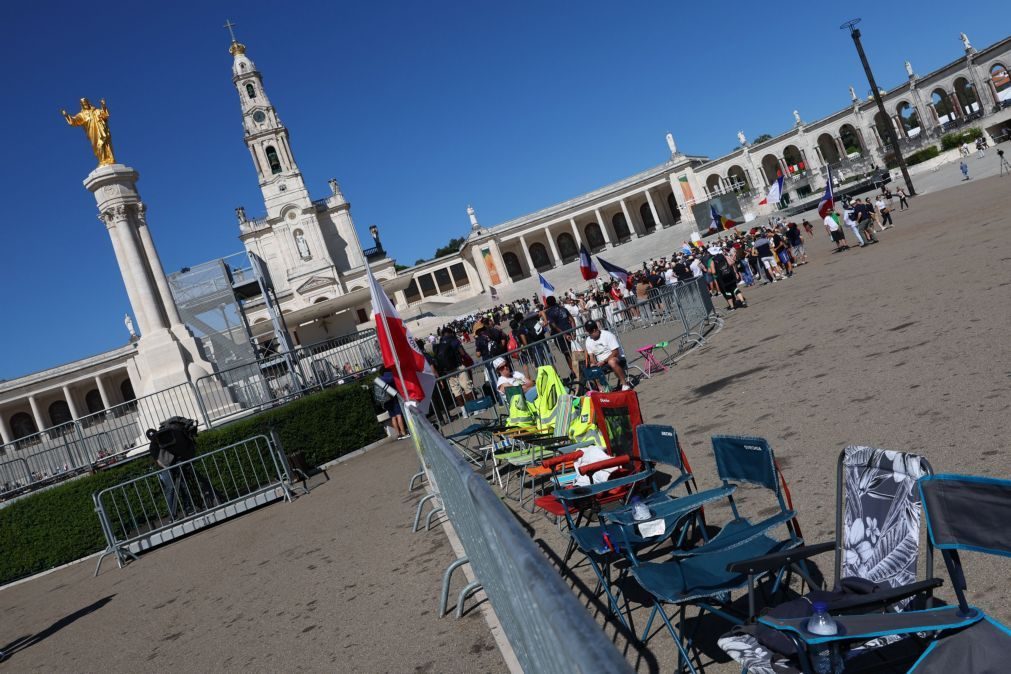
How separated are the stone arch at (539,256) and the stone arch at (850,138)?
1325 inches

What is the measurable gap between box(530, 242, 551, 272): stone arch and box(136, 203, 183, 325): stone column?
7164 cm

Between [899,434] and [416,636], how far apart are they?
366 centimetres

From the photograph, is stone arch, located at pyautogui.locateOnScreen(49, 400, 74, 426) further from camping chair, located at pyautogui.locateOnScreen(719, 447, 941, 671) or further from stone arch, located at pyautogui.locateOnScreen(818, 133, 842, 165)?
stone arch, located at pyautogui.locateOnScreen(818, 133, 842, 165)

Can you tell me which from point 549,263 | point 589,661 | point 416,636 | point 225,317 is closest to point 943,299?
point 416,636

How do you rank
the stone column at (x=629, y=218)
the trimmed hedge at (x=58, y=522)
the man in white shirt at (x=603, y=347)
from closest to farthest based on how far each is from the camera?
1. the man in white shirt at (x=603, y=347)
2. the trimmed hedge at (x=58, y=522)
3. the stone column at (x=629, y=218)

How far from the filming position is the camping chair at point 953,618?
91.0 inches

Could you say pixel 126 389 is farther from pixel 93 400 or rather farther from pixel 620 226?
pixel 620 226

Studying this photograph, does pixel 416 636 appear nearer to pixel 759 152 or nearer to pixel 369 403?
pixel 369 403

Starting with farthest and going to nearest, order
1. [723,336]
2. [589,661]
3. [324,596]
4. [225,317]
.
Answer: [225,317] → [723,336] → [324,596] → [589,661]

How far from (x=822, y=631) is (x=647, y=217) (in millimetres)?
89631

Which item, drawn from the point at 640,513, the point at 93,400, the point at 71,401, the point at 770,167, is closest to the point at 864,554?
the point at 640,513

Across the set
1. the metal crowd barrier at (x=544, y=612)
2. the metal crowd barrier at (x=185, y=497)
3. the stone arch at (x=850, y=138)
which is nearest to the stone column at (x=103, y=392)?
the metal crowd barrier at (x=185, y=497)

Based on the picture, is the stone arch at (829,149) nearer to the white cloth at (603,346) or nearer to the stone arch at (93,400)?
the stone arch at (93,400)

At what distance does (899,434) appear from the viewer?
568 cm
